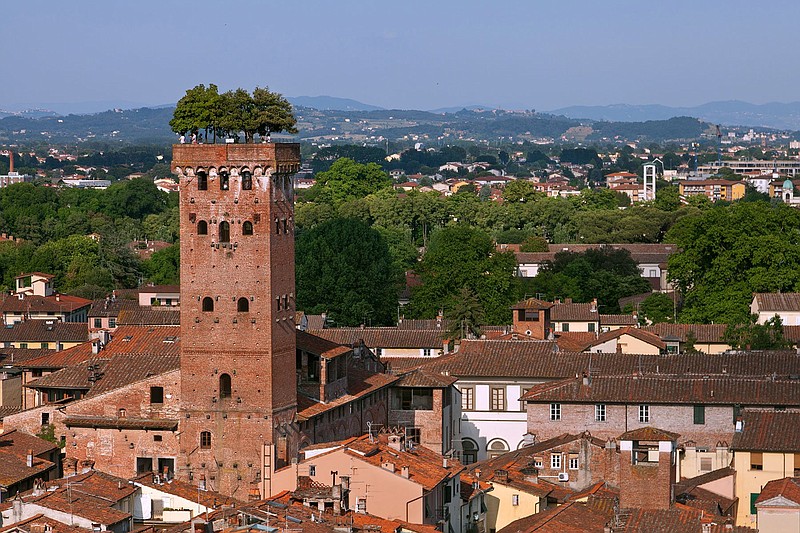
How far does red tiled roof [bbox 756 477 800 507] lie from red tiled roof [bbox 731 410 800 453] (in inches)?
232

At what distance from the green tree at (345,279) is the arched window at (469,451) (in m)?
23.1

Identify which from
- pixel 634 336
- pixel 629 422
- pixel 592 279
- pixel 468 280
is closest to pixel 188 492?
pixel 629 422

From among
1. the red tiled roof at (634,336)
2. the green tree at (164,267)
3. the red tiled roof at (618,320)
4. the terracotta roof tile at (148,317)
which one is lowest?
the green tree at (164,267)

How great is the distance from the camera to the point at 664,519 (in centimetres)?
3866

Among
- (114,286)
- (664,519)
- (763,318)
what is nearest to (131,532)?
(664,519)

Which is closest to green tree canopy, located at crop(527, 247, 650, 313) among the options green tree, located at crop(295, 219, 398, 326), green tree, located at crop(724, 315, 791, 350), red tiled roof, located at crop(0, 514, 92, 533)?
green tree, located at crop(295, 219, 398, 326)

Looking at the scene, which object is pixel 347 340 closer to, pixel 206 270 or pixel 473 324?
pixel 473 324

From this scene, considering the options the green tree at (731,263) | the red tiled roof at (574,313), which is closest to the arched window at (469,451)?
the red tiled roof at (574,313)

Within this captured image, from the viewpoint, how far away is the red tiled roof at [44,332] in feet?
258

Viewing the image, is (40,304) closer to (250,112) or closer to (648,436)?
(250,112)

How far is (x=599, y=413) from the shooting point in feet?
178

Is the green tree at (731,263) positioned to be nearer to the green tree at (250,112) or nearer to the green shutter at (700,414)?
the green shutter at (700,414)

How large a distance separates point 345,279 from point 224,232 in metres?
34.5

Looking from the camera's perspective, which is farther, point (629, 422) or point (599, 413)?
point (599, 413)
